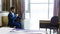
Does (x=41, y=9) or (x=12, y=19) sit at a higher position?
(x=41, y=9)

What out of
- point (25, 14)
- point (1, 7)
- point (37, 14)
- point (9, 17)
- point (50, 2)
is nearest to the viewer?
point (9, 17)

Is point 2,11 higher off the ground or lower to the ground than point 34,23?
higher

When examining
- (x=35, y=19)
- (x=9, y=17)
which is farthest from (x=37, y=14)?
(x=9, y=17)

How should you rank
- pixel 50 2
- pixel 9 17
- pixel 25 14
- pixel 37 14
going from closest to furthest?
pixel 9 17 → pixel 25 14 → pixel 50 2 → pixel 37 14

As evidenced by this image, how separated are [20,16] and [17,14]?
0.52 ft

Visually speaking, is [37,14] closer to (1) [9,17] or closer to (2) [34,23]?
(2) [34,23]

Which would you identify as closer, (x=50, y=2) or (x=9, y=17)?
(x=9, y=17)

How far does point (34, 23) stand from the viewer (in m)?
6.39

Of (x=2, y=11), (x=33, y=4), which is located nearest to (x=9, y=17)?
(x=2, y=11)

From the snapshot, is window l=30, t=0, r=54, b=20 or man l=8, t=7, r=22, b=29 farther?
window l=30, t=0, r=54, b=20

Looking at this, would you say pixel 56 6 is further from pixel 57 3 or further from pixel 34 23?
pixel 34 23

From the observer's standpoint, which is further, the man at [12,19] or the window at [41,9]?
the window at [41,9]

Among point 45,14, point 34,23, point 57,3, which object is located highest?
point 57,3

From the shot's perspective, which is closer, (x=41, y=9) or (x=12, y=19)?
(x=12, y=19)
